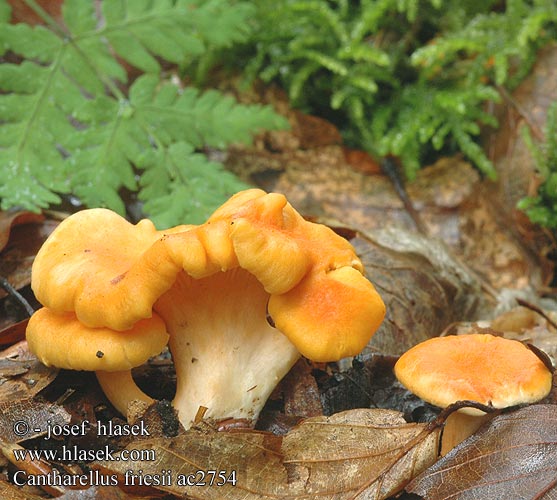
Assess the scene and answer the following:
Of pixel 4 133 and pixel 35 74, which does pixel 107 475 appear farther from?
pixel 35 74

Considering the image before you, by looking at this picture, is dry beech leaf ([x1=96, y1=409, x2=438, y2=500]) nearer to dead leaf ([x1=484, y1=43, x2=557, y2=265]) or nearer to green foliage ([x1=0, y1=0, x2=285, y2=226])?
green foliage ([x1=0, y1=0, x2=285, y2=226])

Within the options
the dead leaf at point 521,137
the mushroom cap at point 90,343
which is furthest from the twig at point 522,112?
the mushroom cap at point 90,343

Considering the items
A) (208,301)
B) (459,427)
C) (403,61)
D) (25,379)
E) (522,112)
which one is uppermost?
(208,301)

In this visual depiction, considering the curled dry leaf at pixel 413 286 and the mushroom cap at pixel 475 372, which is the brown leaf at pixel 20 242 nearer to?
the curled dry leaf at pixel 413 286

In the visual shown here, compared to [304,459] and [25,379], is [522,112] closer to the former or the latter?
[304,459]

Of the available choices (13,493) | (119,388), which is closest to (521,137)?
(119,388)
